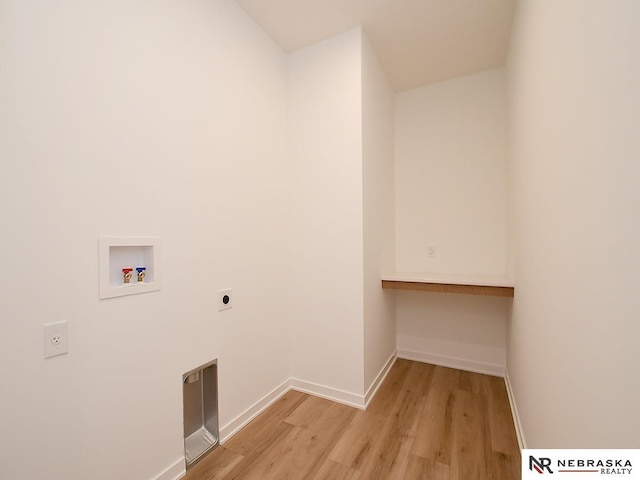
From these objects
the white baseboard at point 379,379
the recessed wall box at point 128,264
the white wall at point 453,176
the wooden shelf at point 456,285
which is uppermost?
the white wall at point 453,176

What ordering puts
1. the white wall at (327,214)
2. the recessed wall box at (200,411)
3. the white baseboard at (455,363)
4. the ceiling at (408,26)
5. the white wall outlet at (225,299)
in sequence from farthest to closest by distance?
the white baseboard at (455,363) → the white wall at (327,214) → the ceiling at (408,26) → the white wall outlet at (225,299) → the recessed wall box at (200,411)

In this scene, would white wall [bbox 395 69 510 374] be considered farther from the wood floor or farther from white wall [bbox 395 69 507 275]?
the wood floor

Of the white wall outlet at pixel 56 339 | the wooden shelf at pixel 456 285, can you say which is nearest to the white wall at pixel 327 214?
the wooden shelf at pixel 456 285

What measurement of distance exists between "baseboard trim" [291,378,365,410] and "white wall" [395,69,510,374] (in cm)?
104

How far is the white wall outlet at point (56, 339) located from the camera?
0.96 meters

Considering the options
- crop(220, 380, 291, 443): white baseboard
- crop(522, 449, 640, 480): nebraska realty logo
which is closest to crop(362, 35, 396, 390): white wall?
crop(220, 380, 291, 443): white baseboard

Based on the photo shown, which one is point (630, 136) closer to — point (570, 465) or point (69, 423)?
point (570, 465)

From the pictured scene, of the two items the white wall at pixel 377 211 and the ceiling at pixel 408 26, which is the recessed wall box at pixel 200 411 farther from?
the ceiling at pixel 408 26

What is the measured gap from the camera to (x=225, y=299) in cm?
168

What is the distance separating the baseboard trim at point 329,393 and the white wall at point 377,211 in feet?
0.41

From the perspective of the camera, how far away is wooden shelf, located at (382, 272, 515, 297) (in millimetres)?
2002

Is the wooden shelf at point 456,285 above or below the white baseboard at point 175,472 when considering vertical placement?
above

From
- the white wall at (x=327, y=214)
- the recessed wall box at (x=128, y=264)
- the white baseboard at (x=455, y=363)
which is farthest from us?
the white baseboard at (x=455, y=363)

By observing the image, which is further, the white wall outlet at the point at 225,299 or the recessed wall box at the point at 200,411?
the white wall outlet at the point at 225,299
